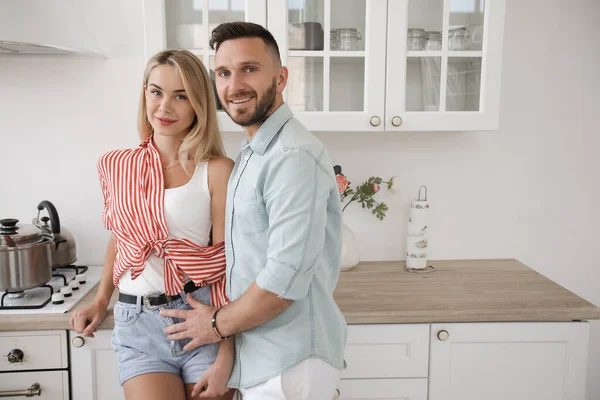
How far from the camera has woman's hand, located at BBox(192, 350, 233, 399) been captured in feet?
4.50

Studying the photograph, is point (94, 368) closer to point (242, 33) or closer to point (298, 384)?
point (298, 384)

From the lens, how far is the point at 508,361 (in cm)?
184

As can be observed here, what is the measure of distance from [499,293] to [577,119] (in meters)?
0.94

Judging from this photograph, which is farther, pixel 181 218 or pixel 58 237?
pixel 58 237

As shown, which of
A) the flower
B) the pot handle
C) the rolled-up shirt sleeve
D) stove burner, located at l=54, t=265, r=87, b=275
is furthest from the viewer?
the flower

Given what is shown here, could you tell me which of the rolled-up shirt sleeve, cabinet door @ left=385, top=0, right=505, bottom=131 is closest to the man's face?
the rolled-up shirt sleeve

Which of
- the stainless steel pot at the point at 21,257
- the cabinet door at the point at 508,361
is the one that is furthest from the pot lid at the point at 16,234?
the cabinet door at the point at 508,361

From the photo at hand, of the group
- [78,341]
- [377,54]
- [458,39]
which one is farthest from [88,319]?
[458,39]

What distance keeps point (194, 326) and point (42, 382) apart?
2.35 feet

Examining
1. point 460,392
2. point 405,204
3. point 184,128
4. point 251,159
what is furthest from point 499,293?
point 184,128

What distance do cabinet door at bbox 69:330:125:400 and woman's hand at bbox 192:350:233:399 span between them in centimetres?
49

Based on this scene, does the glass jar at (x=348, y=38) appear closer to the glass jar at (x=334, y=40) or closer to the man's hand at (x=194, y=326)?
the glass jar at (x=334, y=40)

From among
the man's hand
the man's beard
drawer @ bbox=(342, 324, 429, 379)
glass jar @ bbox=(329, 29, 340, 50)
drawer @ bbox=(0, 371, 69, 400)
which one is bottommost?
drawer @ bbox=(0, 371, 69, 400)

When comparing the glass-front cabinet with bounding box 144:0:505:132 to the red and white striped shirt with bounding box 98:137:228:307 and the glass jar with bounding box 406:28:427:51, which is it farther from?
the red and white striped shirt with bounding box 98:137:228:307
